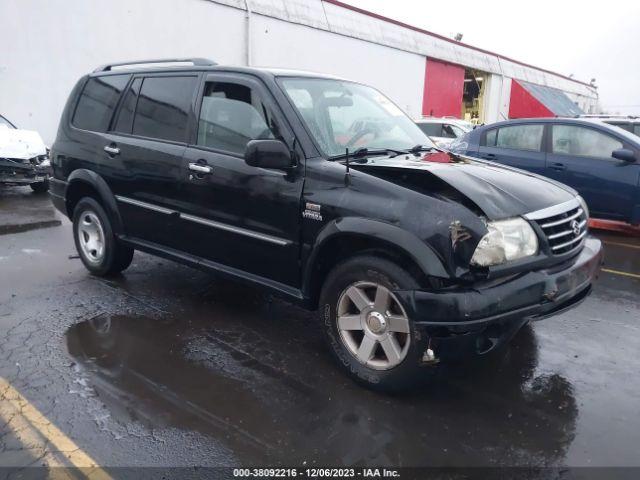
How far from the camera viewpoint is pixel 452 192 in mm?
3061

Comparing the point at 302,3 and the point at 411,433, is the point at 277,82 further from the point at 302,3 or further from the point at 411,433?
the point at 302,3

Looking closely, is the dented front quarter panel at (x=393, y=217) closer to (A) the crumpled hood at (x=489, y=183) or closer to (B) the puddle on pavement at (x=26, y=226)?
(A) the crumpled hood at (x=489, y=183)

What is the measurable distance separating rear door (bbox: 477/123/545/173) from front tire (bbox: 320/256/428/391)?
218 inches

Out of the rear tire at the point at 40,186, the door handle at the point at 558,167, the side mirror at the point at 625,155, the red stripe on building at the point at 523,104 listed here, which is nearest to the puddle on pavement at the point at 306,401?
the side mirror at the point at 625,155

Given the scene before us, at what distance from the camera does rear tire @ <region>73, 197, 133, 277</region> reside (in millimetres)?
5109

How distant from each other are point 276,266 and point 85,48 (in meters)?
13.3

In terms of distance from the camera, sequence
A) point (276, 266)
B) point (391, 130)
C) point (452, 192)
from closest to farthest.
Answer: point (452, 192)
point (276, 266)
point (391, 130)

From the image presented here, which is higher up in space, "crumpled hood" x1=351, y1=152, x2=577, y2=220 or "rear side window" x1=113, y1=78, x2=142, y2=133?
"rear side window" x1=113, y1=78, x2=142, y2=133

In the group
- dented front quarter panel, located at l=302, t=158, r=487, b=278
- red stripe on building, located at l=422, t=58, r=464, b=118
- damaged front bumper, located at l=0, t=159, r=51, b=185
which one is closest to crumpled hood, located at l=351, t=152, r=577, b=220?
dented front quarter panel, located at l=302, t=158, r=487, b=278

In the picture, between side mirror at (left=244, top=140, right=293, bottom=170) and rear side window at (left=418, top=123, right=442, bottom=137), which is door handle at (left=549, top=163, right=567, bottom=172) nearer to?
side mirror at (left=244, top=140, right=293, bottom=170)

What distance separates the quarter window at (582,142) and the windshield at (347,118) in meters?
4.19

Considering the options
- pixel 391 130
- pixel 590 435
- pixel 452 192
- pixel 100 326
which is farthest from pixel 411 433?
pixel 100 326

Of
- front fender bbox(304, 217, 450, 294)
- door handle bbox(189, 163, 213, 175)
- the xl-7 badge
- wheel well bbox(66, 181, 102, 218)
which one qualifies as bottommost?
wheel well bbox(66, 181, 102, 218)

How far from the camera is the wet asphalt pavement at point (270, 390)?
2.76 meters
